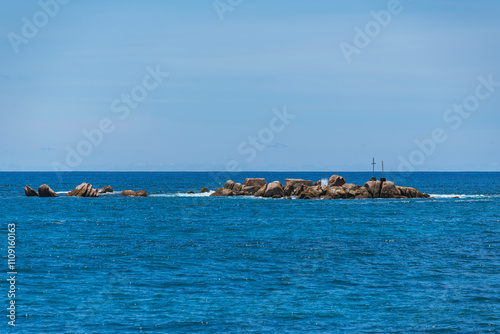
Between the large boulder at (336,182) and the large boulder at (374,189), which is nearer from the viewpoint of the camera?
the large boulder at (374,189)

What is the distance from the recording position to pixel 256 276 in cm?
3058

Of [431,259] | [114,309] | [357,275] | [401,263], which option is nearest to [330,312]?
[357,275]

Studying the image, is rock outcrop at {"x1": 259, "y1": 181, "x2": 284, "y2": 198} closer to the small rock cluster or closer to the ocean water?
the small rock cluster

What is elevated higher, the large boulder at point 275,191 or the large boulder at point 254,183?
the large boulder at point 254,183

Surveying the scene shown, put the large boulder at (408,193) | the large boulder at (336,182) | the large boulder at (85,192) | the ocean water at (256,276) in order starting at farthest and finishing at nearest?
the large boulder at (85,192) < the large boulder at (336,182) < the large boulder at (408,193) < the ocean water at (256,276)

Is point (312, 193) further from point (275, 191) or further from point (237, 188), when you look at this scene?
point (237, 188)

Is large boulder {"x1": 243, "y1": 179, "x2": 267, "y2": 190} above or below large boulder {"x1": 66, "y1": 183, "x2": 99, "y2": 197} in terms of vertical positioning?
above

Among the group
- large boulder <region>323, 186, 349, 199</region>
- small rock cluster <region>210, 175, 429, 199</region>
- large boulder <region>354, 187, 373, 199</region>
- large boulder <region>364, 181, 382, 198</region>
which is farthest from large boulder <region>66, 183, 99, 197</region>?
large boulder <region>364, 181, 382, 198</region>

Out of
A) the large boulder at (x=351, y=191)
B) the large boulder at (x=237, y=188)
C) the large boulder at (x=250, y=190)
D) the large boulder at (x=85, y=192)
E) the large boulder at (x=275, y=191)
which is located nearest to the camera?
the large boulder at (x=351, y=191)

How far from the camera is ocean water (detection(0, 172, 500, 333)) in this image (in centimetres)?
2242

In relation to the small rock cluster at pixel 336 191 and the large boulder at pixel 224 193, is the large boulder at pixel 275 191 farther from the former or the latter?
the large boulder at pixel 224 193

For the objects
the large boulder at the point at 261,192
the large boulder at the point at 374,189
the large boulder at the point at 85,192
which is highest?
the large boulder at the point at 374,189

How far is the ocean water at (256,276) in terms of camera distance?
22422 mm

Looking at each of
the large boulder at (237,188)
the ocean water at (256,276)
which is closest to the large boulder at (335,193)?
the large boulder at (237,188)
